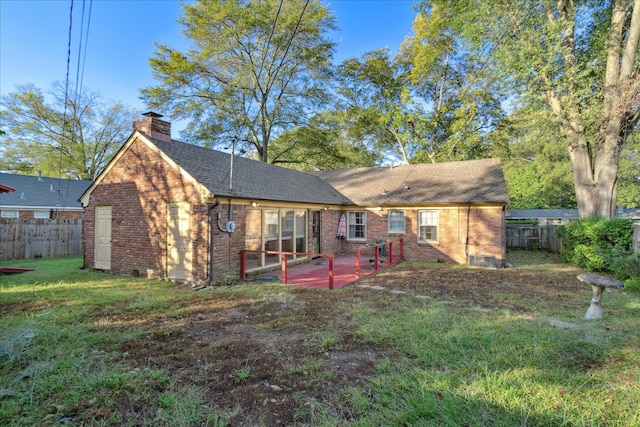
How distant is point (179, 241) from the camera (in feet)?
29.8

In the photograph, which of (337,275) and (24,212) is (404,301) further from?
(24,212)

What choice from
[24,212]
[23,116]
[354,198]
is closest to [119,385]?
[354,198]

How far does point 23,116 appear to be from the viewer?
23734mm

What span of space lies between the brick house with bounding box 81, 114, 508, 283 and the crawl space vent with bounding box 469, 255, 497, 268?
506 mm

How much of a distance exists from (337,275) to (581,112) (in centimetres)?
1194

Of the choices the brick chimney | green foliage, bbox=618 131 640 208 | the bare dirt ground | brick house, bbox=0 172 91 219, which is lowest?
the bare dirt ground

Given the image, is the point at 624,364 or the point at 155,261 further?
the point at 155,261

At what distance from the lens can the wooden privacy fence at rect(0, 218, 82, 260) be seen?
1298cm

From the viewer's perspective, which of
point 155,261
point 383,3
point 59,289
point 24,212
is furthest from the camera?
point 24,212

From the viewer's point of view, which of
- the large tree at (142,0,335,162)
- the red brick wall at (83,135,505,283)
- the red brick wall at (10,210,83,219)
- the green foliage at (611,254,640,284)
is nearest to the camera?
the green foliage at (611,254,640,284)

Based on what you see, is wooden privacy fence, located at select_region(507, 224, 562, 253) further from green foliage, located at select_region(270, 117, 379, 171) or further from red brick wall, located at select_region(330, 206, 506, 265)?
green foliage, located at select_region(270, 117, 379, 171)

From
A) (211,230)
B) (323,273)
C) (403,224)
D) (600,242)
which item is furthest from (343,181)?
(600,242)

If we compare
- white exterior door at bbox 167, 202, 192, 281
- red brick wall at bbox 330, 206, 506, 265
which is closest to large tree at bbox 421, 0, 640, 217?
red brick wall at bbox 330, 206, 506, 265

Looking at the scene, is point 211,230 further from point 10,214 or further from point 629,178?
point 629,178
